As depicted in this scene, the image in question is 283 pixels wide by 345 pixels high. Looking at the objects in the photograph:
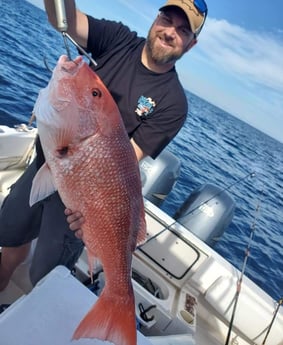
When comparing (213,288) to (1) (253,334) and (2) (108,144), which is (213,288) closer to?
(1) (253,334)

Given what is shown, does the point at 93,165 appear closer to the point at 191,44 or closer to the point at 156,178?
the point at 191,44

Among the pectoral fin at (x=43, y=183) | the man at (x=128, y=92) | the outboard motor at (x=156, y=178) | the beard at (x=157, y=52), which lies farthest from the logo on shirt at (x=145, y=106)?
the outboard motor at (x=156, y=178)

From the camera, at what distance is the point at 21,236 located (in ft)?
8.47

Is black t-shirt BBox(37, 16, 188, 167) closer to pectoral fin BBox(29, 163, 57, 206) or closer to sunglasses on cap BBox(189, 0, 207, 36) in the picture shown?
sunglasses on cap BBox(189, 0, 207, 36)

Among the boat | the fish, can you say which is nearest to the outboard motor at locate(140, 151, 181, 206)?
the boat

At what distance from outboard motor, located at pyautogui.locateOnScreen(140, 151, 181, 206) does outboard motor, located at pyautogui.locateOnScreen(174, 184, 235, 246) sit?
0.50 metres

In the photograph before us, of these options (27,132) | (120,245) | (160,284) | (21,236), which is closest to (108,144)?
(120,245)

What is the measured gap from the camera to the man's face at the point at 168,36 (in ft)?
7.64

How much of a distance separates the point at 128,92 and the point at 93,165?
0.91m

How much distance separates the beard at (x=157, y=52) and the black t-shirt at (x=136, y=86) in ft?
0.35

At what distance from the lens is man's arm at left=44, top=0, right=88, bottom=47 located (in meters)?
2.12

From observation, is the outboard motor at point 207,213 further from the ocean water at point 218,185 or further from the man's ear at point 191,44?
the man's ear at point 191,44

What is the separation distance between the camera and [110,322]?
1624 mm

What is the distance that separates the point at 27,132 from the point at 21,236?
8.09 feet
